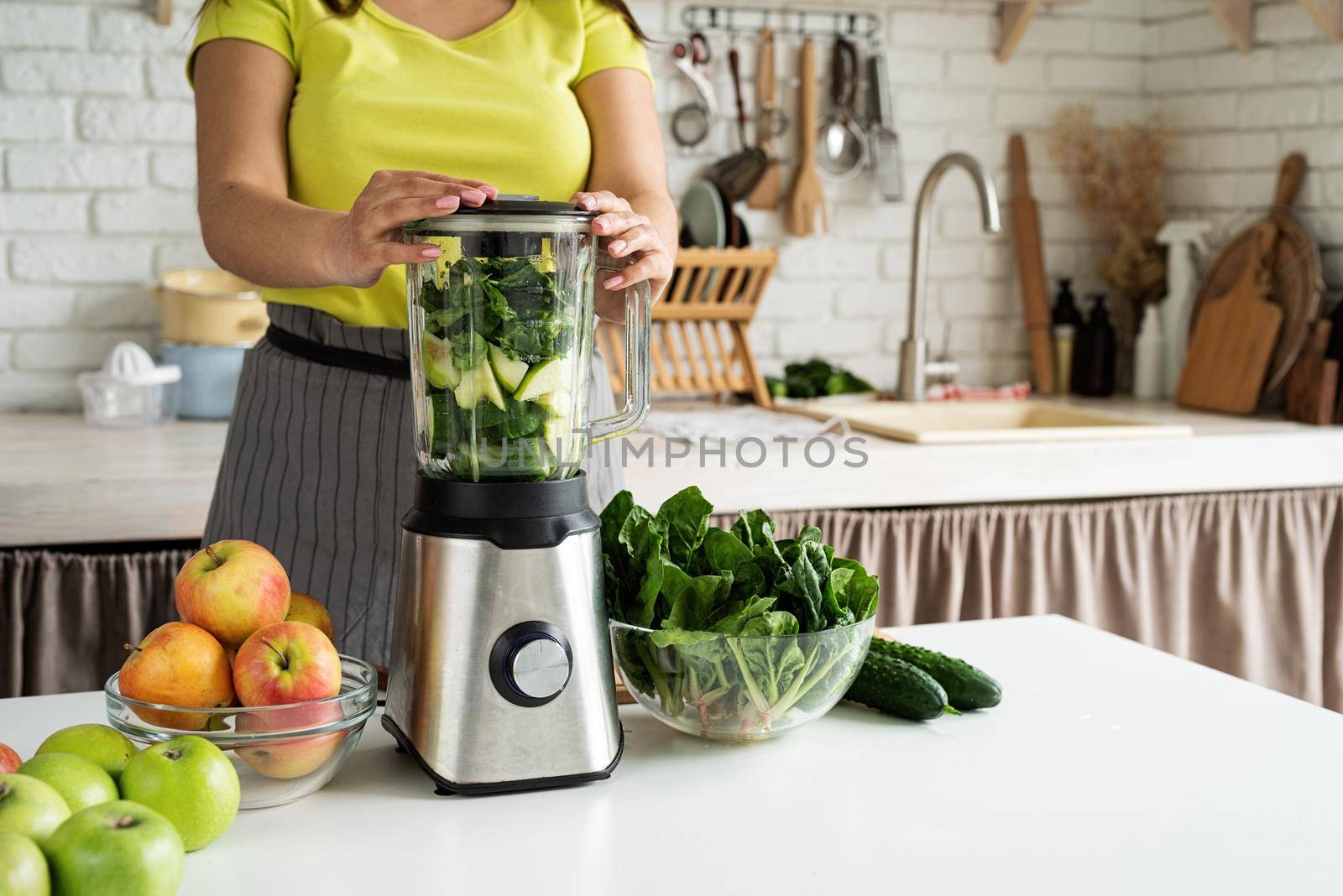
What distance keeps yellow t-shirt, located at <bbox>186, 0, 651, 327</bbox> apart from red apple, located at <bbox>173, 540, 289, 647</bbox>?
1.81ft

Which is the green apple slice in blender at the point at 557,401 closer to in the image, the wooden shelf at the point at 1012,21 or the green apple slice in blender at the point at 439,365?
the green apple slice in blender at the point at 439,365

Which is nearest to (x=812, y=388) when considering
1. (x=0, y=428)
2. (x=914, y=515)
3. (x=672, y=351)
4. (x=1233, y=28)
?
(x=672, y=351)

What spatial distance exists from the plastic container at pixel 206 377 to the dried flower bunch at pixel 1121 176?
5.81 feet

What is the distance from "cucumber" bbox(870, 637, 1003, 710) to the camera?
0.99 meters

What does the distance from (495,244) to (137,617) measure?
47.4 inches

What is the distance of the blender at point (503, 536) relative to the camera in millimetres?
808

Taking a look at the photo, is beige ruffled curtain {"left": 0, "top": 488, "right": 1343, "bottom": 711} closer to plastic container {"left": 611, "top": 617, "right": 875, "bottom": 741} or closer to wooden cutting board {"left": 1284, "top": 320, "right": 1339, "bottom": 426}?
wooden cutting board {"left": 1284, "top": 320, "right": 1339, "bottom": 426}

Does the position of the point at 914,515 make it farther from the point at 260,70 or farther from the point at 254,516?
the point at 260,70

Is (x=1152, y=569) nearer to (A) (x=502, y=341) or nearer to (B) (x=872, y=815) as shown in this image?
(B) (x=872, y=815)

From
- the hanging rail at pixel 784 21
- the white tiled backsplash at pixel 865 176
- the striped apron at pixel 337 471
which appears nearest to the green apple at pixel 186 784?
the striped apron at pixel 337 471

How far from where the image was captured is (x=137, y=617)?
1.79 meters

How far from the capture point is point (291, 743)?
2.57 ft

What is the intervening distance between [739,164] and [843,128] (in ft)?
0.82

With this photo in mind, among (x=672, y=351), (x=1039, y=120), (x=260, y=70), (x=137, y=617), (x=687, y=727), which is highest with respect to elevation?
(x=1039, y=120)
